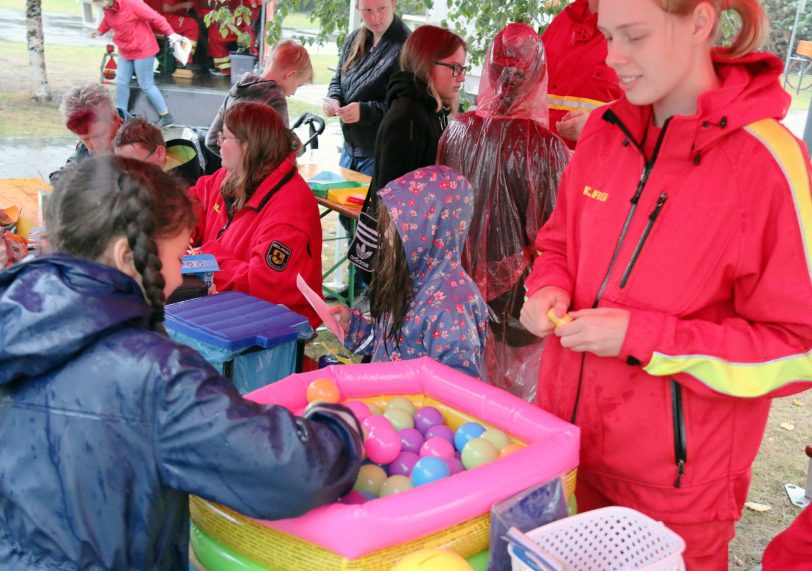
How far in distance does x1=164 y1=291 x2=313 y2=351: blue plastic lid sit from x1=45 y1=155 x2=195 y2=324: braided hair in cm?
134

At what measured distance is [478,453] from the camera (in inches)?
62.3

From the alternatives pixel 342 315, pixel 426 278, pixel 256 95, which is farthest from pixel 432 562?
pixel 256 95

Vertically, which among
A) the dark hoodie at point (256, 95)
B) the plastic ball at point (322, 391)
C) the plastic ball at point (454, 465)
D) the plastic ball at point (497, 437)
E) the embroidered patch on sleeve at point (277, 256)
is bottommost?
the embroidered patch on sleeve at point (277, 256)

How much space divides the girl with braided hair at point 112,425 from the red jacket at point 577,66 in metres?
2.49

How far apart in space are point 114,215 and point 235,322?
1.52 m

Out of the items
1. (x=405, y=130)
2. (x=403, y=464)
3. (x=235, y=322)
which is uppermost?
(x=405, y=130)

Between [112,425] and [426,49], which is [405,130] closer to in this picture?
[426,49]

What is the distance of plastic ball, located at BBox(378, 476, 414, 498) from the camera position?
150 centimetres

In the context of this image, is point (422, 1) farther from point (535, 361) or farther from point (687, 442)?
point (687, 442)

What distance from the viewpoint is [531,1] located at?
5.08 meters

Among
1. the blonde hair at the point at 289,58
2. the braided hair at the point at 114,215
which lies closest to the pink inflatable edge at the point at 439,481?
the braided hair at the point at 114,215

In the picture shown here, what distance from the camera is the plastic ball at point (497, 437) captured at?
5.38 ft

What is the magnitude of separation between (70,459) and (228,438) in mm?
244

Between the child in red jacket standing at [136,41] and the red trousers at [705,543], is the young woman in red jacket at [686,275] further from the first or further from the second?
the child in red jacket standing at [136,41]
